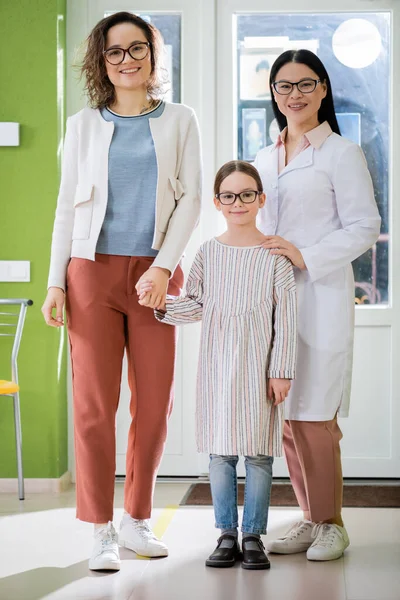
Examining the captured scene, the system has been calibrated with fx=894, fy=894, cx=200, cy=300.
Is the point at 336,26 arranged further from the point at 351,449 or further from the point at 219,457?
the point at 219,457

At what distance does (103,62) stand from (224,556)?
1.43 metres

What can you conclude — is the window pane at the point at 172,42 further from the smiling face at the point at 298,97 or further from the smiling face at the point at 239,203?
the smiling face at the point at 239,203

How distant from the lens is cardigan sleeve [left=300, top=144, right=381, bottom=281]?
99.5 inches

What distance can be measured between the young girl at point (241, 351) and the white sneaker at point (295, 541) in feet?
0.48

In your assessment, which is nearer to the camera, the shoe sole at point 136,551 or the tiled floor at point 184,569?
the tiled floor at point 184,569

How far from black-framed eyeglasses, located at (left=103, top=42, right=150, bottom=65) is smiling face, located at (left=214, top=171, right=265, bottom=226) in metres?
0.42

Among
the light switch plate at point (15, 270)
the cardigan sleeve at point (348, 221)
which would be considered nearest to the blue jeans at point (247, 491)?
the cardigan sleeve at point (348, 221)

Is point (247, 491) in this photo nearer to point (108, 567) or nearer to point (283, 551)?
point (283, 551)

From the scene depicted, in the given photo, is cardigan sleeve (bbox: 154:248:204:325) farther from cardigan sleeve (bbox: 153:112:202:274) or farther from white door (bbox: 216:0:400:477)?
white door (bbox: 216:0:400:477)

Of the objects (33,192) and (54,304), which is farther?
(33,192)

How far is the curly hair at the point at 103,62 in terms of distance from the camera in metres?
2.52

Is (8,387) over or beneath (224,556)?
over

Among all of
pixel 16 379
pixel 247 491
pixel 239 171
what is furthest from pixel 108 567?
pixel 16 379

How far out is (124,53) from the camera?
8.19 ft
